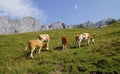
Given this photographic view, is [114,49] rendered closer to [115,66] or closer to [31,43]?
[115,66]

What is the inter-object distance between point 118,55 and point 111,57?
0.87 metres

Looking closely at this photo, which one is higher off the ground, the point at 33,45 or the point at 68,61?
the point at 33,45

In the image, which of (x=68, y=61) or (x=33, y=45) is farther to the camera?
(x=33, y=45)

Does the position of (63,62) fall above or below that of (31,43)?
below

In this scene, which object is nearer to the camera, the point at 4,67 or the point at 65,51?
the point at 4,67

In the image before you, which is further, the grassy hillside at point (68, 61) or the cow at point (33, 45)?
the cow at point (33, 45)

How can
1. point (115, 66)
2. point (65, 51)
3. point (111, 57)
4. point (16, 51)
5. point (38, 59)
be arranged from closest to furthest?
point (115, 66)
point (111, 57)
point (38, 59)
point (65, 51)
point (16, 51)

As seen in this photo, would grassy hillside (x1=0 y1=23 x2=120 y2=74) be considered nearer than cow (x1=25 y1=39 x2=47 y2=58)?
Yes

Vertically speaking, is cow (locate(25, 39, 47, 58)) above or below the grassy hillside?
above

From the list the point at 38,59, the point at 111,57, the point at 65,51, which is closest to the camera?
the point at 111,57

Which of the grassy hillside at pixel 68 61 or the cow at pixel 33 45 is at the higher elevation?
the cow at pixel 33 45

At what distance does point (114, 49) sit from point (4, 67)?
1056 centimetres

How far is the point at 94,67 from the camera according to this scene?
23.7 meters

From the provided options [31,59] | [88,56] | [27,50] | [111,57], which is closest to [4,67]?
[31,59]
